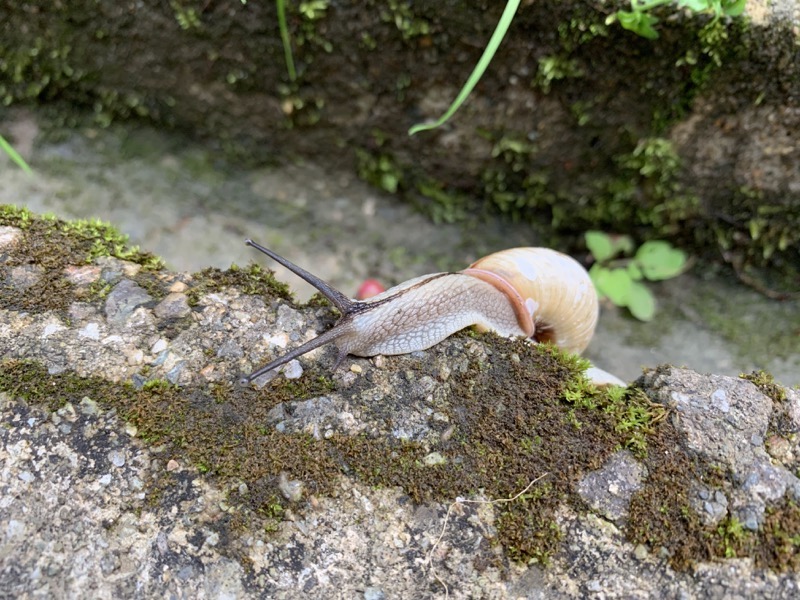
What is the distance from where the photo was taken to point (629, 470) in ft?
5.60

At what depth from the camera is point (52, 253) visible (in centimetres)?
194

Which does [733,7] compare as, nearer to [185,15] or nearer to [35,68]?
[185,15]

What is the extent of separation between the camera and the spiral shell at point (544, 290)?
7.70 ft

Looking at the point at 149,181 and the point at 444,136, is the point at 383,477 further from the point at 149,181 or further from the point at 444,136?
the point at 149,181

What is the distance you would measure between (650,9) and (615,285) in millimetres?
1213

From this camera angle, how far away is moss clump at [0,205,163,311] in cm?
185

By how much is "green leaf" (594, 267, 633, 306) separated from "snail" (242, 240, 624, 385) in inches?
18.4

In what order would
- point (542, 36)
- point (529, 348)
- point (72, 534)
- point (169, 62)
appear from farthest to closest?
point (169, 62) → point (542, 36) → point (529, 348) → point (72, 534)

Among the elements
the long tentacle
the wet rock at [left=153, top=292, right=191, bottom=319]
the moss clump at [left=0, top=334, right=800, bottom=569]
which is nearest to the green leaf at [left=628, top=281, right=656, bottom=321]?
the moss clump at [left=0, top=334, right=800, bottom=569]

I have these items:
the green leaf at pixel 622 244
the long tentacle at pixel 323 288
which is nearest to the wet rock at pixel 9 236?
the long tentacle at pixel 323 288

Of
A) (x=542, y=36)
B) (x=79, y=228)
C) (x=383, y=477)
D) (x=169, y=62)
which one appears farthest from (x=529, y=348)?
(x=169, y=62)

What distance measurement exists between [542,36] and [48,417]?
6.92 feet

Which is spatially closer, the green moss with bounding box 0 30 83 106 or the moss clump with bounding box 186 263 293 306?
the moss clump with bounding box 186 263 293 306

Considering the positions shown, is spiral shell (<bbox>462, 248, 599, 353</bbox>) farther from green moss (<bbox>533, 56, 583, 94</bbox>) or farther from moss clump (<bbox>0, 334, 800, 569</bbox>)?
green moss (<bbox>533, 56, 583, 94</bbox>)
